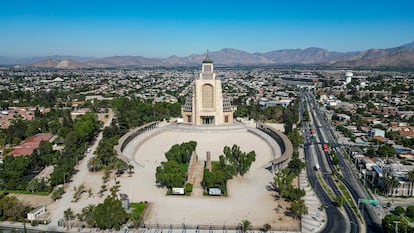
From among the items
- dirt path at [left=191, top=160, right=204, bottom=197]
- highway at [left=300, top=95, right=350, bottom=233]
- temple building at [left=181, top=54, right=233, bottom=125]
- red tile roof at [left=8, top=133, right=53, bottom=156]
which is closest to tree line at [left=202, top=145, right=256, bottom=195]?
dirt path at [left=191, top=160, right=204, bottom=197]

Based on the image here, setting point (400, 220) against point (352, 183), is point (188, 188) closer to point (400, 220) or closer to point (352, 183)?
point (400, 220)

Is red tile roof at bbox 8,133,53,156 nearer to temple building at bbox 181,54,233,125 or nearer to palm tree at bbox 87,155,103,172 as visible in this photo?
palm tree at bbox 87,155,103,172

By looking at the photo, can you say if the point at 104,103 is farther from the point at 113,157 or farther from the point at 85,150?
the point at 113,157

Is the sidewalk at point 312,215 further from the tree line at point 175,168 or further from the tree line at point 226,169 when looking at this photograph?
the tree line at point 175,168

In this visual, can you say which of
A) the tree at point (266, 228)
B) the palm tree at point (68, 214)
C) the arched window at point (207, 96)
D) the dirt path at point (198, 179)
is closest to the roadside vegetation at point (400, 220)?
the tree at point (266, 228)

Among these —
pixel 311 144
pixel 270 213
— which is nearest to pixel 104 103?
pixel 311 144

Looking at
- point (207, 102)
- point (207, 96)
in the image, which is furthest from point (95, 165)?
point (207, 96)
